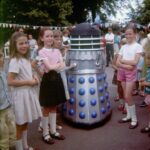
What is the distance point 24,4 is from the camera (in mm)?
28219

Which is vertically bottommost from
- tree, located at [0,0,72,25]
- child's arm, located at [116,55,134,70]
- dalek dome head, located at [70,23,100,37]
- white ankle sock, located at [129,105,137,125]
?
white ankle sock, located at [129,105,137,125]

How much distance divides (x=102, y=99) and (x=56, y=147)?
1.23 meters

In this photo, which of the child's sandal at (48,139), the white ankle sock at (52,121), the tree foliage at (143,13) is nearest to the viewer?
the child's sandal at (48,139)

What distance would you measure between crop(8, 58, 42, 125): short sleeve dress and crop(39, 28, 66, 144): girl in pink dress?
1.85ft

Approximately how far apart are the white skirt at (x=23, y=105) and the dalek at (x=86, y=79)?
1.28m

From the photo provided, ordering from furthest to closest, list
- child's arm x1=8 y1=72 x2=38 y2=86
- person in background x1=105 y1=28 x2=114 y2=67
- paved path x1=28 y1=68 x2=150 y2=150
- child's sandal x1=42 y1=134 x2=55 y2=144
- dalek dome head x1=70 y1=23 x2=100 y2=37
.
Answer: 1. person in background x1=105 y1=28 x2=114 y2=67
2. dalek dome head x1=70 y1=23 x2=100 y2=37
3. child's sandal x1=42 y1=134 x2=55 y2=144
4. paved path x1=28 y1=68 x2=150 y2=150
5. child's arm x1=8 y1=72 x2=38 y2=86

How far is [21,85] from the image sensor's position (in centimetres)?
446

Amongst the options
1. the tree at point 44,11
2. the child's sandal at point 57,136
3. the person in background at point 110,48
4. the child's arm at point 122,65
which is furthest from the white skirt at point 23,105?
the tree at point 44,11

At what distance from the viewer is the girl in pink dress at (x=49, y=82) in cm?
512

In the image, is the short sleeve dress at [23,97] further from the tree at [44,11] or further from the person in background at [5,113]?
the tree at [44,11]

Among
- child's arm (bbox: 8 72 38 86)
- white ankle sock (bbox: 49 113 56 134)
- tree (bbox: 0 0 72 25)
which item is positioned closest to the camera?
child's arm (bbox: 8 72 38 86)

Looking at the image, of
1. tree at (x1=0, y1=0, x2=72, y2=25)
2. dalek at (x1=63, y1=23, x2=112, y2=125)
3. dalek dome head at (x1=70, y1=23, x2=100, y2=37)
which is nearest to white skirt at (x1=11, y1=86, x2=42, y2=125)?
dalek at (x1=63, y1=23, x2=112, y2=125)

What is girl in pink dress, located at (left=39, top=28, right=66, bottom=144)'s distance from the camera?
202 inches

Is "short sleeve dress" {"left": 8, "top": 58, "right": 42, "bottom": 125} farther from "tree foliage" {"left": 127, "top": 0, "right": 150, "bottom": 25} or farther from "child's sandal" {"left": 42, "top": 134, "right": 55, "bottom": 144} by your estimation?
"tree foliage" {"left": 127, "top": 0, "right": 150, "bottom": 25}
